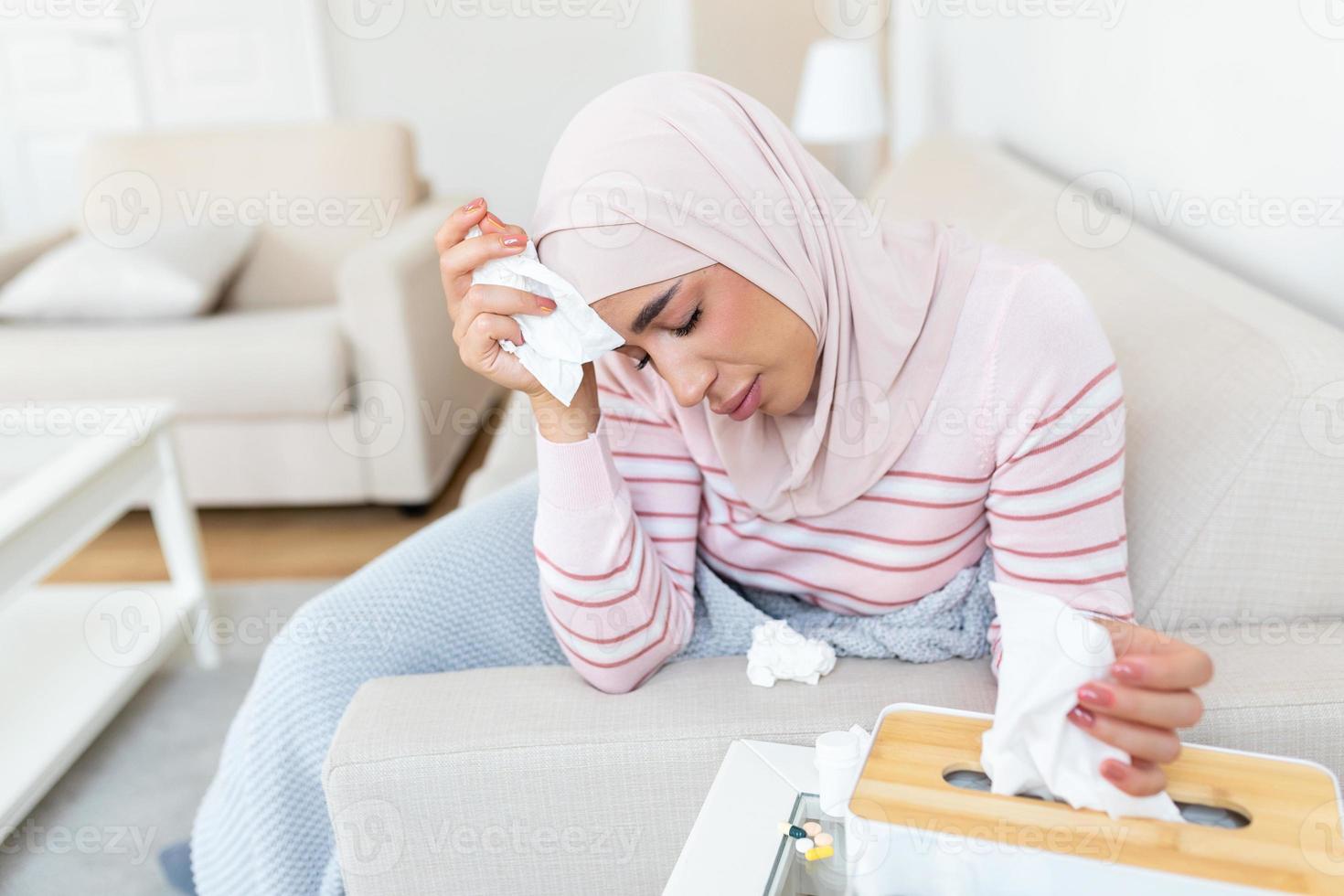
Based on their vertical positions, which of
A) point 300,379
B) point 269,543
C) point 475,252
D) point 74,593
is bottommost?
point 269,543

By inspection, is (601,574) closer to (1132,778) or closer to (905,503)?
(905,503)

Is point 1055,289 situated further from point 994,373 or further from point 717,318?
point 717,318

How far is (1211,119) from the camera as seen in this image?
3.88ft

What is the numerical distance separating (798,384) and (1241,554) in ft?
1.19

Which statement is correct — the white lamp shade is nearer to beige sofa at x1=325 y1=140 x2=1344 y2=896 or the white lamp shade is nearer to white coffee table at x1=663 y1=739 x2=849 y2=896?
beige sofa at x1=325 y1=140 x2=1344 y2=896

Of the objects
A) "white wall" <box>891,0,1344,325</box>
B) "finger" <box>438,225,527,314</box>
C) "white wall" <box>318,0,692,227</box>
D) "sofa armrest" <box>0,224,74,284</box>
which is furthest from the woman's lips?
"white wall" <box>318,0,692,227</box>

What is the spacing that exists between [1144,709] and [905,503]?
1.08 feet

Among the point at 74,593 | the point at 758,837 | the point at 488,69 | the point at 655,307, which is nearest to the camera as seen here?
the point at 758,837

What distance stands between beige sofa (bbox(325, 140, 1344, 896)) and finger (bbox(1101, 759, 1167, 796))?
6.7 inches

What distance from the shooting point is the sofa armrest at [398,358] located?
233cm

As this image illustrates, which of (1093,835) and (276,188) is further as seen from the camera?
(276,188)

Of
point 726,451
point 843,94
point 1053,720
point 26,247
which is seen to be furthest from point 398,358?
point 1053,720

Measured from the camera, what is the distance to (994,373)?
0.87 metres

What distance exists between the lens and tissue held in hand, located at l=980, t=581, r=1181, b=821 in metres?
0.63
